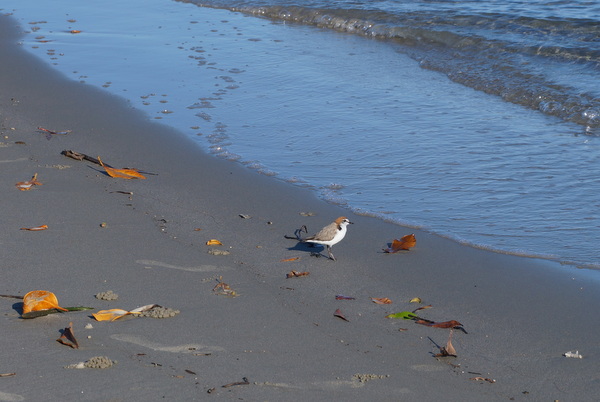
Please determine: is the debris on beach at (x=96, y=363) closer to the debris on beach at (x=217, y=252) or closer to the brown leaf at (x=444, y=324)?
the debris on beach at (x=217, y=252)

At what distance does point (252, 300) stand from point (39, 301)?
1.33 m

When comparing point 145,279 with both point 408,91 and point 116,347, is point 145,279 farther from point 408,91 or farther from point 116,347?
point 408,91

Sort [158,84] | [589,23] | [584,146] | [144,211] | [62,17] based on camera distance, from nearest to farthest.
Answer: [144,211], [584,146], [158,84], [589,23], [62,17]

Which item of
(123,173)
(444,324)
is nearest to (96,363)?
(444,324)

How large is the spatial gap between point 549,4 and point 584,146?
8.48m

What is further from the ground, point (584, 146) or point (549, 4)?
point (549, 4)

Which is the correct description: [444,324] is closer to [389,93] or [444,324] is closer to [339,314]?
[339,314]

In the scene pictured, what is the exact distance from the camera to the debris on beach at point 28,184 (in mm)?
6492

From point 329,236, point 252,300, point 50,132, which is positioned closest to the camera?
point 252,300

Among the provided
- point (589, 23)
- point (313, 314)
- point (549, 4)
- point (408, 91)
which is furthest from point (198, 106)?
point (549, 4)

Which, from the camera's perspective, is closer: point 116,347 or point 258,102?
point 116,347

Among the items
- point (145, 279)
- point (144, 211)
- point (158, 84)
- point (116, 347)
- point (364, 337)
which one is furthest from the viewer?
point (158, 84)

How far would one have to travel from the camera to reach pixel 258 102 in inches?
381

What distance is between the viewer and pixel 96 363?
3.84 metres
